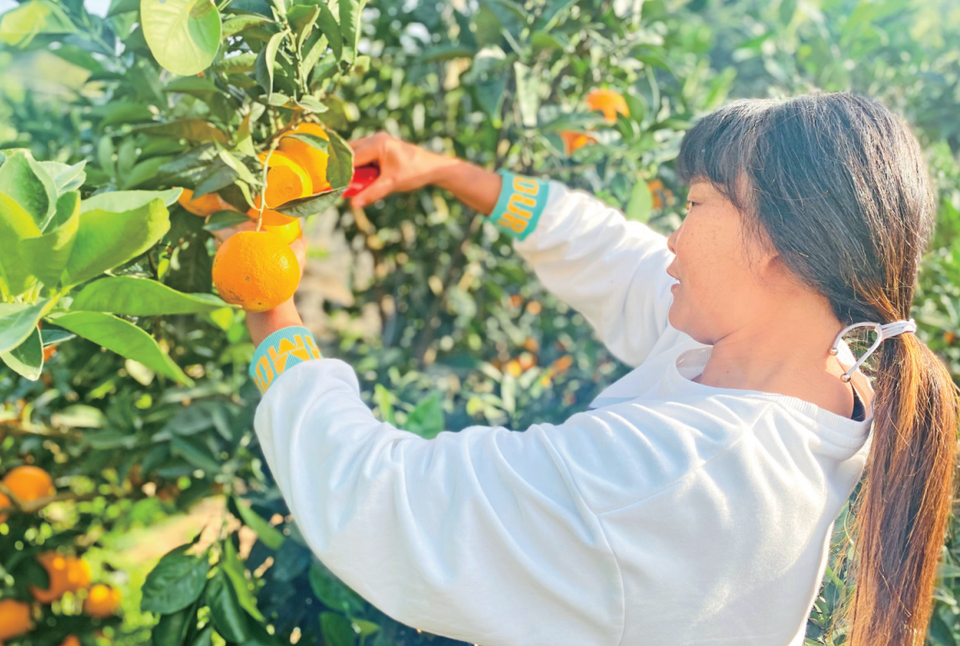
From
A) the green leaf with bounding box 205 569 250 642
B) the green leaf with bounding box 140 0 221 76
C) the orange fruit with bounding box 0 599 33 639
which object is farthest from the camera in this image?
the orange fruit with bounding box 0 599 33 639

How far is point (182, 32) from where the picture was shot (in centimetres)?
70

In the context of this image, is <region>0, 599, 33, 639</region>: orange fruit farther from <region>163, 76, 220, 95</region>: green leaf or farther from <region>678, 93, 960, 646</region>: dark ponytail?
<region>678, 93, 960, 646</region>: dark ponytail

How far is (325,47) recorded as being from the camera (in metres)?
0.89

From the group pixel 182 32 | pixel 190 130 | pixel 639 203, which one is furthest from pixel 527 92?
pixel 182 32

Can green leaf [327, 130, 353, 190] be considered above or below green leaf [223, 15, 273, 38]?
below

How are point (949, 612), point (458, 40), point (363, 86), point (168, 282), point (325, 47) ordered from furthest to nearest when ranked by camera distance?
point (363, 86) → point (458, 40) → point (949, 612) → point (168, 282) → point (325, 47)

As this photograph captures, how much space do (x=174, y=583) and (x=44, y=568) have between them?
53cm

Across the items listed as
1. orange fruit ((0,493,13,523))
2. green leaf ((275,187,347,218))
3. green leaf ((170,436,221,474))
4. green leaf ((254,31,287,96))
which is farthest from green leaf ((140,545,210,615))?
green leaf ((254,31,287,96))

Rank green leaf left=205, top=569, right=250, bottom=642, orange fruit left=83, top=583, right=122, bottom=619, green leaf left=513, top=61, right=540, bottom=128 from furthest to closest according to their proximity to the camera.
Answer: orange fruit left=83, top=583, right=122, bottom=619 < green leaf left=513, top=61, right=540, bottom=128 < green leaf left=205, top=569, right=250, bottom=642

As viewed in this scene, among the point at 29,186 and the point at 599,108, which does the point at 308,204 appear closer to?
the point at 29,186

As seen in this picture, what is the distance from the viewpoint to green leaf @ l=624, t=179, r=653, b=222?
138 centimetres

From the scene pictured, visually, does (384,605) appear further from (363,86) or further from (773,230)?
(363,86)

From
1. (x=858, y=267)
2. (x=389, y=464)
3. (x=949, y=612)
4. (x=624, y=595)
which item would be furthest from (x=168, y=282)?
(x=949, y=612)

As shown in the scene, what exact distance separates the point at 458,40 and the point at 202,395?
83 cm
